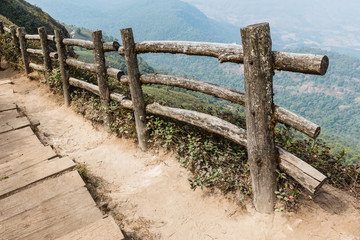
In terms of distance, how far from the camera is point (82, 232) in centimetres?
189

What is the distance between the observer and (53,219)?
2127mm

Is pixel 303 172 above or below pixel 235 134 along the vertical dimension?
below

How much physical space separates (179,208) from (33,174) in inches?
70.5

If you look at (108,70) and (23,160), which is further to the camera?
(108,70)

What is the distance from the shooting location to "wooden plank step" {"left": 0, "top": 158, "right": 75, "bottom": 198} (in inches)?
99.1

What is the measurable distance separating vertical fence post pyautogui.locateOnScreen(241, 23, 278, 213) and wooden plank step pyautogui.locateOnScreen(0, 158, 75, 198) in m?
2.07

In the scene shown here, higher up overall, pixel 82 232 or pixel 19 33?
pixel 19 33

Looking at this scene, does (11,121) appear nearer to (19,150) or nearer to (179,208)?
(19,150)

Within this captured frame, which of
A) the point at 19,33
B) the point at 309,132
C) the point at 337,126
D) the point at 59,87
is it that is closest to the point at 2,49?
the point at 19,33

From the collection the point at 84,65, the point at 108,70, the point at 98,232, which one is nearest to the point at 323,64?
the point at 98,232

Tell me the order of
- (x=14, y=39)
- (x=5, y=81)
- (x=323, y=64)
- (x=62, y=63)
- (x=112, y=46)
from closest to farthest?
1. (x=323, y=64)
2. (x=112, y=46)
3. (x=62, y=63)
4. (x=5, y=81)
5. (x=14, y=39)

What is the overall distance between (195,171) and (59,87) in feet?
17.7

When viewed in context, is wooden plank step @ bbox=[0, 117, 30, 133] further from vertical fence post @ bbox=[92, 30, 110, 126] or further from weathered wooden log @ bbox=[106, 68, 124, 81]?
weathered wooden log @ bbox=[106, 68, 124, 81]

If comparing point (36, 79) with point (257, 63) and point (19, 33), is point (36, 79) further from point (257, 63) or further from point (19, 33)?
point (257, 63)
